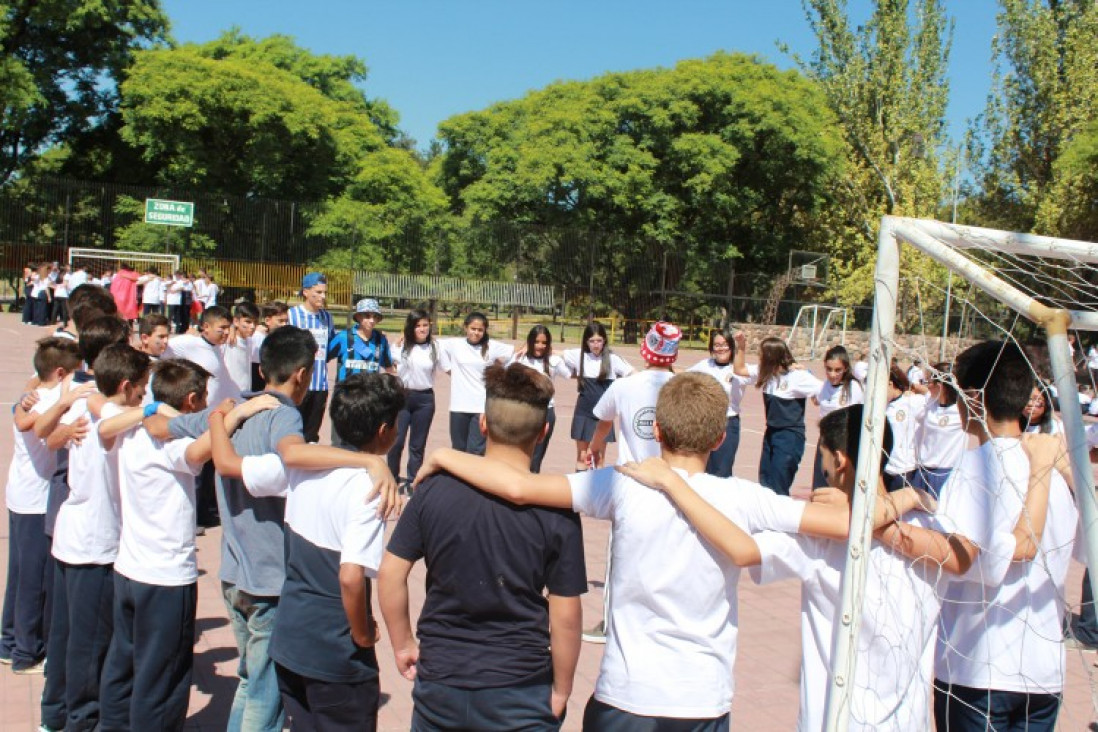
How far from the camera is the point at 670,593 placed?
270 cm

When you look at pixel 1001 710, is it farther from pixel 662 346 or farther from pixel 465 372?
pixel 465 372

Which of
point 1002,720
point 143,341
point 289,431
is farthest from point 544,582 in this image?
point 143,341

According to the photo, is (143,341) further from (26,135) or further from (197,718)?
(26,135)

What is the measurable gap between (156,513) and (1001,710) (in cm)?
296

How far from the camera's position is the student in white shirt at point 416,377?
882cm

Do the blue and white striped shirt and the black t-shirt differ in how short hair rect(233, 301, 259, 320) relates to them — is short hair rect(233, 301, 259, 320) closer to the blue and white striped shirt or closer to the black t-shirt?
the blue and white striped shirt

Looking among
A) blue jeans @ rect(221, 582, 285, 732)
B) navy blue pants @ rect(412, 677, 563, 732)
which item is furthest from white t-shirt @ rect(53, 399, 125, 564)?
navy blue pants @ rect(412, 677, 563, 732)

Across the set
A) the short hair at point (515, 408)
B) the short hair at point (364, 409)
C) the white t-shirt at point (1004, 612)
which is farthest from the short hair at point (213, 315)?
the white t-shirt at point (1004, 612)

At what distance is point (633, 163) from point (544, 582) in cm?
2931

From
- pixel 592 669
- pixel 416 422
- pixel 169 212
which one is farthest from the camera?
pixel 169 212

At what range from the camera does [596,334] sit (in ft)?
28.1

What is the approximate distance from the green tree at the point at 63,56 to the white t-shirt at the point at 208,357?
83.6ft

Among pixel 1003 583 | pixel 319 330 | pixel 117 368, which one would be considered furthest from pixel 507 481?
pixel 319 330

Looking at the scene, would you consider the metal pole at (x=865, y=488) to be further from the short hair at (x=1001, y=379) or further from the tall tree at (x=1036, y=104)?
the tall tree at (x=1036, y=104)
